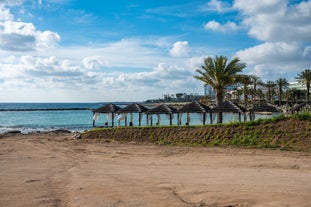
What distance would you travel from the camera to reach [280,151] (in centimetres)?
1758

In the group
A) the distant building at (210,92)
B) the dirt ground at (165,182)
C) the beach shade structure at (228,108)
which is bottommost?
the dirt ground at (165,182)

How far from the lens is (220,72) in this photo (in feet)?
101

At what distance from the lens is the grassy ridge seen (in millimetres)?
19214

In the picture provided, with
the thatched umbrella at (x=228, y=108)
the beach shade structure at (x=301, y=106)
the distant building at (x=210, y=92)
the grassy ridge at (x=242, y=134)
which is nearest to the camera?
the grassy ridge at (x=242, y=134)

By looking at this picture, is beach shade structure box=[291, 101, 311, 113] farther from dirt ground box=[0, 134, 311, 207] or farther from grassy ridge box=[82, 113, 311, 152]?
dirt ground box=[0, 134, 311, 207]

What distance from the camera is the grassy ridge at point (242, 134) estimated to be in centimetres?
1921

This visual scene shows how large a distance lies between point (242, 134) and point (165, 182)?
12.3m

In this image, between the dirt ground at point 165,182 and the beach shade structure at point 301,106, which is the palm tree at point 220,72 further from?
the dirt ground at point 165,182

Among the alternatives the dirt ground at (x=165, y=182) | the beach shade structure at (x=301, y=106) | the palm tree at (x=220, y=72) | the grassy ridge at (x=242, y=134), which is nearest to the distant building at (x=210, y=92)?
the palm tree at (x=220, y=72)

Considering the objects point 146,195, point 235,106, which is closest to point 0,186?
point 146,195

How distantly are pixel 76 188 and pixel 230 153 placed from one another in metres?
10.3

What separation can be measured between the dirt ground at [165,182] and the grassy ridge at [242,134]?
3.02m

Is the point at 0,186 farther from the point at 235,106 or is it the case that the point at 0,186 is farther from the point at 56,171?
the point at 235,106

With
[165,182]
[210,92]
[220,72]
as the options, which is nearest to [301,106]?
[220,72]
